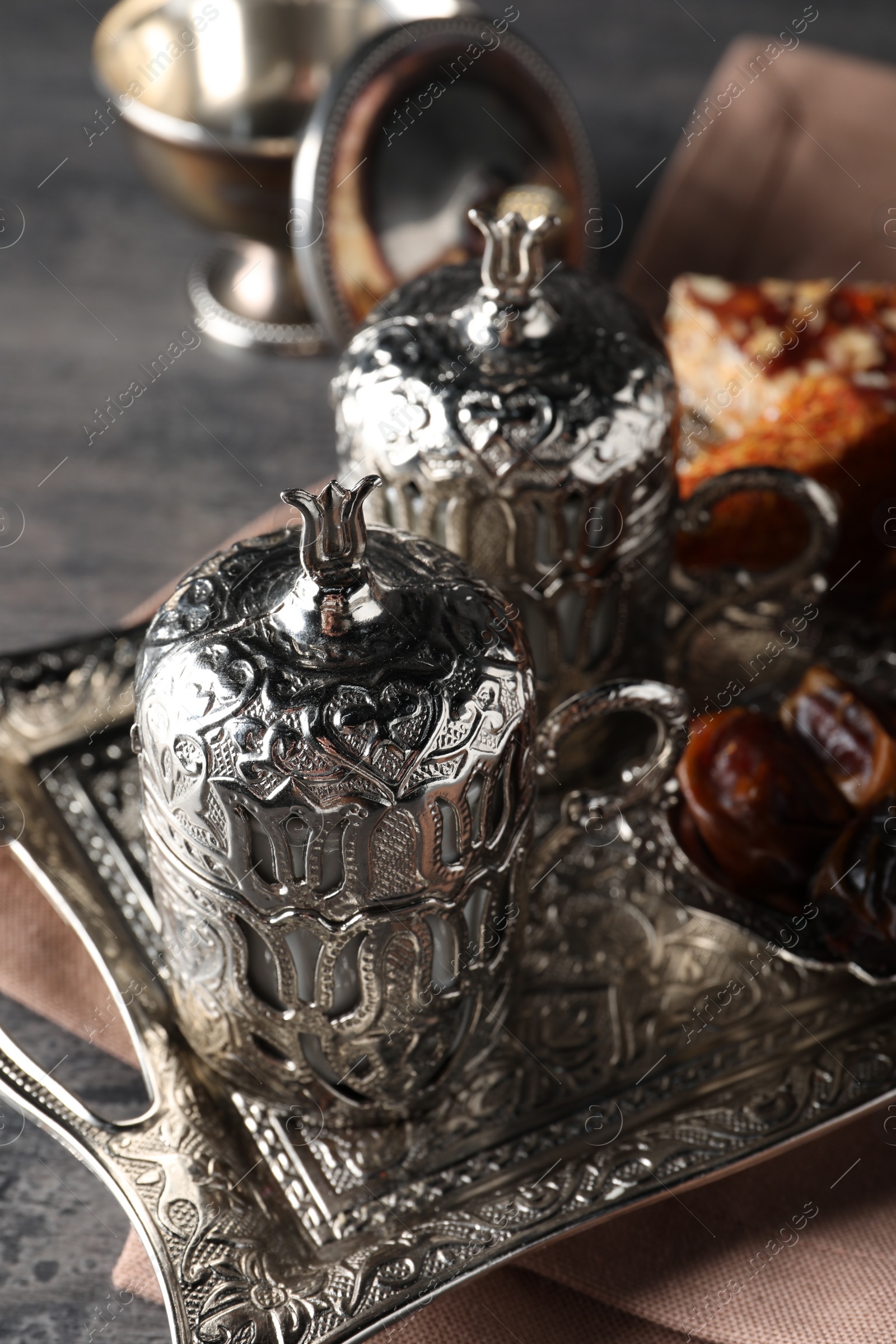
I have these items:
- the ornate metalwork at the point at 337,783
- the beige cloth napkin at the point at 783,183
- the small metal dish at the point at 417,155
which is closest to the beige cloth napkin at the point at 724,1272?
the ornate metalwork at the point at 337,783

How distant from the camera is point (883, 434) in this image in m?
0.84

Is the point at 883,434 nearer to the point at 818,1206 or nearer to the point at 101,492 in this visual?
the point at 818,1206

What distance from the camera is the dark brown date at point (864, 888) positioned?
588 mm

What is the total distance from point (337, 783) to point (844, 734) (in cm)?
29

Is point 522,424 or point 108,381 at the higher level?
point 108,381

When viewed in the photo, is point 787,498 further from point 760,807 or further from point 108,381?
point 108,381

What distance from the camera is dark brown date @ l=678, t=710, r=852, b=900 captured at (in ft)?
2.02

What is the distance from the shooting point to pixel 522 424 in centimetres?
63

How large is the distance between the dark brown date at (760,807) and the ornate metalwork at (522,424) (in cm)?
11

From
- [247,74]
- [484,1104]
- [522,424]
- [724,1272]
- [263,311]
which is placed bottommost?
[724,1272]

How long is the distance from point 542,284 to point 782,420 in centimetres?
25

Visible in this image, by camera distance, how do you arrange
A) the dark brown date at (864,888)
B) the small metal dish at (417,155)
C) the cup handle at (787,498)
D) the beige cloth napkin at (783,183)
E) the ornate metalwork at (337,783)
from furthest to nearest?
the beige cloth napkin at (783,183), the small metal dish at (417,155), the cup handle at (787,498), the dark brown date at (864,888), the ornate metalwork at (337,783)

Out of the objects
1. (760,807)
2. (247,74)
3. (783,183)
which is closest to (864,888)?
(760,807)

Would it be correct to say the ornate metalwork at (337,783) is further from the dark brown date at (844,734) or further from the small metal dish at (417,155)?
the small metal dish at (417,155)
